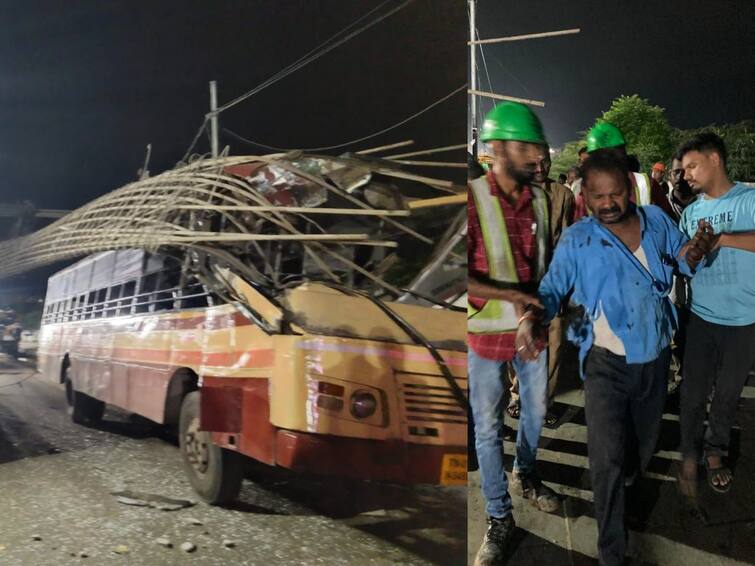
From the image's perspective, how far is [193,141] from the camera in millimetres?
1232

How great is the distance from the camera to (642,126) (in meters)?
1.64

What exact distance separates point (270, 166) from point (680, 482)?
161 centimetres

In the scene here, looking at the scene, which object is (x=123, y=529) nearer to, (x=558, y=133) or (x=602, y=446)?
(x=602, y=446)

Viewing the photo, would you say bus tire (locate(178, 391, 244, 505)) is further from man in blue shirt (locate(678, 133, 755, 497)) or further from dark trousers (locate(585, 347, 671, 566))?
man in blue shirt (locate(678, 133, 755, 497))

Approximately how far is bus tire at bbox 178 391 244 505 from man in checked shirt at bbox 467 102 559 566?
0.66m

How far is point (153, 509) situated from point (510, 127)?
4.31 feet

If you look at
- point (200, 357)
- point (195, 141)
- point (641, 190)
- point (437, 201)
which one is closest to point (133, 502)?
point (200, 357)

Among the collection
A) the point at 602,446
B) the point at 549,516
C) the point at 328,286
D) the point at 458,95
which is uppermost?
the point at 458,95

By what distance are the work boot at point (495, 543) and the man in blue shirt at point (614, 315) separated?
26 centimetres

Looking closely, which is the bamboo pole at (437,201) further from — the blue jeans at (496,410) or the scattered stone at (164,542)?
the scattered stone at (164,542)

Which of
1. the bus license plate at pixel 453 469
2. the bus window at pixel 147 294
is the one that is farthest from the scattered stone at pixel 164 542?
the bus license plate at pixel 453 469

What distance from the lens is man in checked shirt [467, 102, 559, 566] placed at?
4.66ft

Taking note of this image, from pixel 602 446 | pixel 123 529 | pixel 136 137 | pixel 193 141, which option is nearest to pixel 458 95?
pixel 193 141

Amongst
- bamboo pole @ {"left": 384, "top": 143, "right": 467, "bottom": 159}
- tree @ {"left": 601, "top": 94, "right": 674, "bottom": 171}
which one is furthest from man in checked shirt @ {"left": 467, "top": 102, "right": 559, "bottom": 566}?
tree @ {"left": 601, "top": 94, "right": 674, "bottom": 171}
